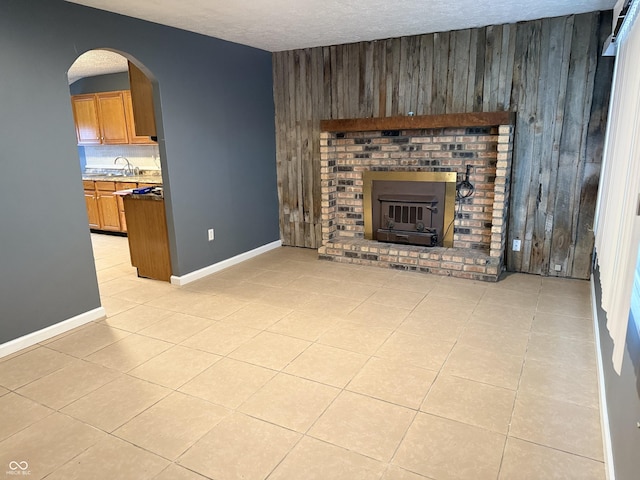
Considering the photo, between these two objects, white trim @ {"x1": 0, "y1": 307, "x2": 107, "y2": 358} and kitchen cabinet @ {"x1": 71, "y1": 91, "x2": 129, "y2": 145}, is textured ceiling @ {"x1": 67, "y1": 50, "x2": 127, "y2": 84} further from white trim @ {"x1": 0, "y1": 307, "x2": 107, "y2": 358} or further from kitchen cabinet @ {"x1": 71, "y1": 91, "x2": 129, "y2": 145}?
white trim @ {"x1": 0, "y1": 307, "x2": 107, "y2": 358}

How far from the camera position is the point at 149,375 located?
8.17 ft

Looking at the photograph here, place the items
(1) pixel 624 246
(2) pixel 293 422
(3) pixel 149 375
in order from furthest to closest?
(3) pixel 149 375 < (2) pixel 293 422 < (1) pixel 624 246

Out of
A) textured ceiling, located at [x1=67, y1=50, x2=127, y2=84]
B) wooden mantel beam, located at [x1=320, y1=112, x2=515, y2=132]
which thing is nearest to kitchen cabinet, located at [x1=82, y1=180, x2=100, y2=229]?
textured ceiling, located at [x1=67, y1=50, x2=127, y2=84]

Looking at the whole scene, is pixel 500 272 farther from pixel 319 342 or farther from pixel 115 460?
pixel 115 460

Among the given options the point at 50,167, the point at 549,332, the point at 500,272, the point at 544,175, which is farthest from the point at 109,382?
the point at 544,175

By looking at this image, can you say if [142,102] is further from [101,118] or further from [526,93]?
[526,93]

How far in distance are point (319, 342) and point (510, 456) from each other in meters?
1.35

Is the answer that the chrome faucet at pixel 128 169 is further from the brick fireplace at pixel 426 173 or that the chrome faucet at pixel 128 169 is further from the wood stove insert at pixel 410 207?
the wood stove insert at pixel 410 207

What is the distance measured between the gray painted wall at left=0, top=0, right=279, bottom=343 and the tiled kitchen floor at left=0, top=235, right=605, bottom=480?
48cm

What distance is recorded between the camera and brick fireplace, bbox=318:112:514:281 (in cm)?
396

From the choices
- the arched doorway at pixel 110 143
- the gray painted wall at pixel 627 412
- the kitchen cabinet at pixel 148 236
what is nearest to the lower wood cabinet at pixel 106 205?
the arched doorway at pixel 110 143

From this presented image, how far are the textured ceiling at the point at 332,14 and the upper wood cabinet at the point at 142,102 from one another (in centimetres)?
55

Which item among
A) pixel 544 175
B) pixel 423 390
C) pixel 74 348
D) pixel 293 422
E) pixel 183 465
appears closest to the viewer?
pixel 183 465

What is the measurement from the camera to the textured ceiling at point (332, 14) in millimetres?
3119
